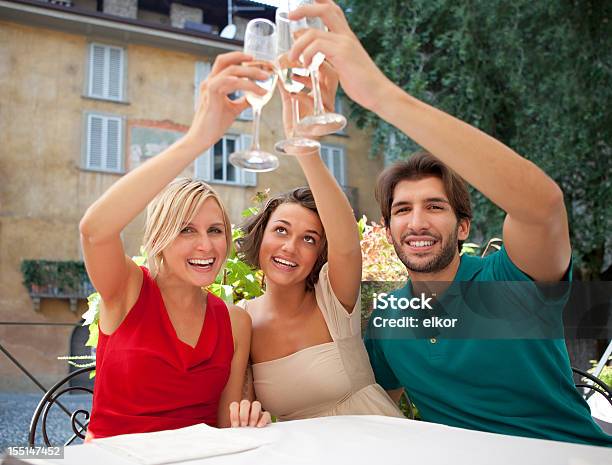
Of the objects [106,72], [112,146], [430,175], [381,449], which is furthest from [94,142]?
[381,449]

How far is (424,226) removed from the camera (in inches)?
76.7

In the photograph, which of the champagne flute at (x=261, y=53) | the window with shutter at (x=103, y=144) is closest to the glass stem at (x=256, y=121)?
the champagne flute at (x=261, y=53)

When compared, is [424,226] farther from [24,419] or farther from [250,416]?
[24,419]

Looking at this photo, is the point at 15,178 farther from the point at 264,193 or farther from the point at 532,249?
the point at 532,249

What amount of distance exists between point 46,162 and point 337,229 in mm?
13493

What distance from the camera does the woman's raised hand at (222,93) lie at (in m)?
1.31

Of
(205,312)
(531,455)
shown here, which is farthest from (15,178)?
(531,455)

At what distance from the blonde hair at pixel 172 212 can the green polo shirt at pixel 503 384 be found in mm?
762

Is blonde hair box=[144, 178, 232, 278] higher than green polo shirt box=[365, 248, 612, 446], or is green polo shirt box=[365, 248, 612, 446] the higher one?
blonde hair box=[144, 178, 232, 278]

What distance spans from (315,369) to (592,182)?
830cm

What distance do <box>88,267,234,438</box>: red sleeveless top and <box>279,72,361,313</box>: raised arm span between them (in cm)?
43

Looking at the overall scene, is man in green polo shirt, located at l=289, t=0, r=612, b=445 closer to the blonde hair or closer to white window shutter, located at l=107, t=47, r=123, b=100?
the blonde hair

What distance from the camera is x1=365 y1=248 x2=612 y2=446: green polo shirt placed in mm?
1704

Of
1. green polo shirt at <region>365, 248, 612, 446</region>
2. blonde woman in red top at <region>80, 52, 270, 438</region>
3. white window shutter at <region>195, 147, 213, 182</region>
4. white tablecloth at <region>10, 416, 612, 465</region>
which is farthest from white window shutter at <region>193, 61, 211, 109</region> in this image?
white tablecloth at <region>10, 416, 612, 465</region>
